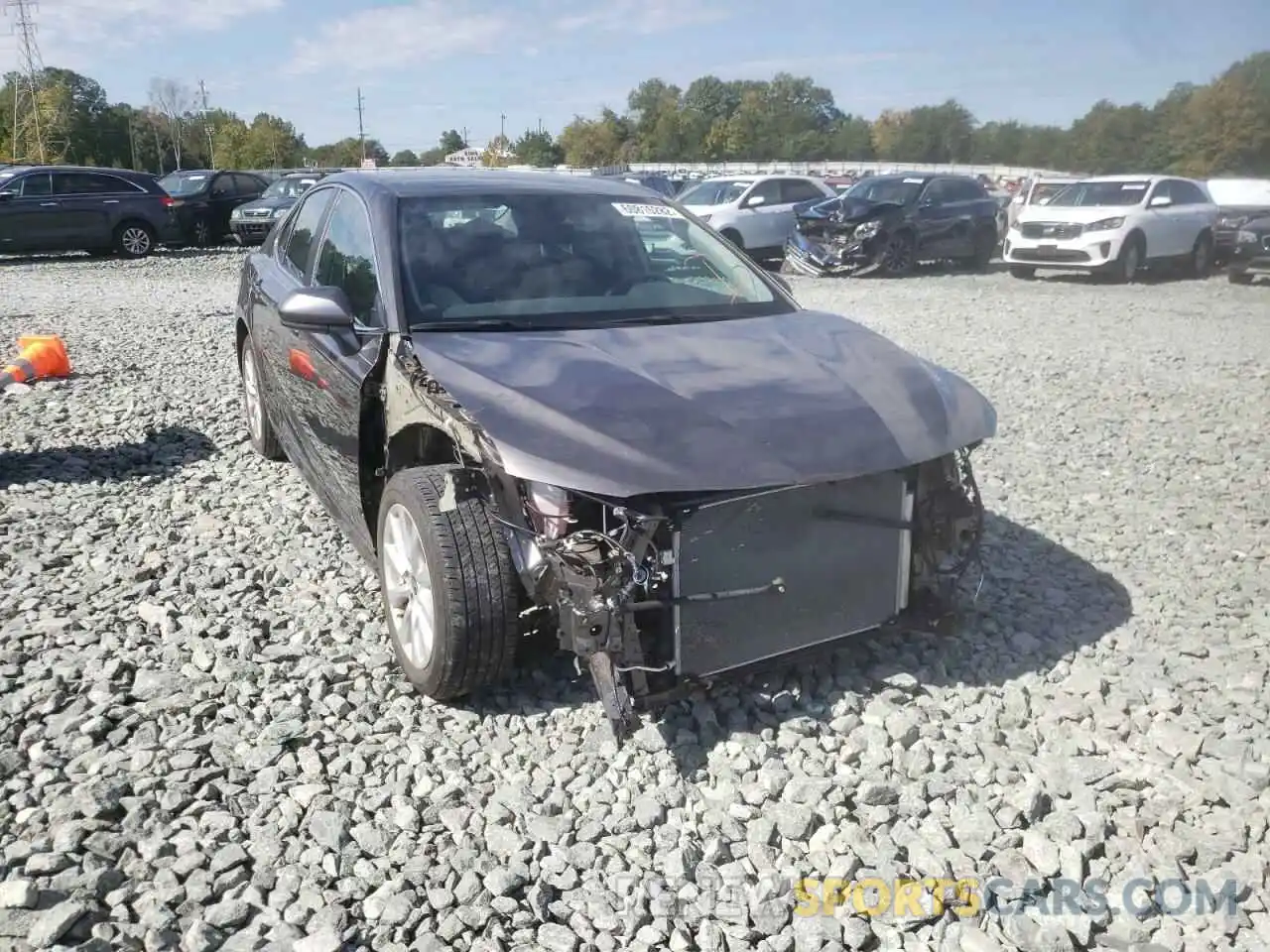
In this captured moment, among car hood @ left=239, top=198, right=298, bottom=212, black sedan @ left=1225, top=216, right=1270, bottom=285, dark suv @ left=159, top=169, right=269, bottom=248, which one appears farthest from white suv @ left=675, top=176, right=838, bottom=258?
dark suv @ left=159, top=169, right=269, bottom=248

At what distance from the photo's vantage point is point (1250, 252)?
15.4 meters

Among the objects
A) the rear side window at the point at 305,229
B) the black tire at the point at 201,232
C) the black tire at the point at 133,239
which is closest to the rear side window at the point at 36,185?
the black tire at the point at 133,239

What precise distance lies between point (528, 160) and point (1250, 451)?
72920mm

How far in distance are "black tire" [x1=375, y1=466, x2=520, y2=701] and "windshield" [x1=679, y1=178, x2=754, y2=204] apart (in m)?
16.2

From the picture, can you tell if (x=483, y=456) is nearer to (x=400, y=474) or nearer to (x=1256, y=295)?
(x=400, y=474)

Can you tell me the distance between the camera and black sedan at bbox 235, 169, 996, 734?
2967 mm

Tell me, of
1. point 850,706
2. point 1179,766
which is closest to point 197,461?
point 850,706

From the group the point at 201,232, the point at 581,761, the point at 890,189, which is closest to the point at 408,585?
the point at 581,761

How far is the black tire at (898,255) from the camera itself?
1664 cm

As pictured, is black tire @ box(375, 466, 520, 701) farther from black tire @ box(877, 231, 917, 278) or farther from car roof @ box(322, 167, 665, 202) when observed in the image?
black tire @ box(877, 231, 917, 278)

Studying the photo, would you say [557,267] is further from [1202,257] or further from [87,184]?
[87,184]

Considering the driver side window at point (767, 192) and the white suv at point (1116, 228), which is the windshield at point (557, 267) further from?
the driver side window at point (767, 192)

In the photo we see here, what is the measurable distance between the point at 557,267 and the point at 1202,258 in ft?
53.0

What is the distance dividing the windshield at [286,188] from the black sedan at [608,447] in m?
Answer: 18.6
